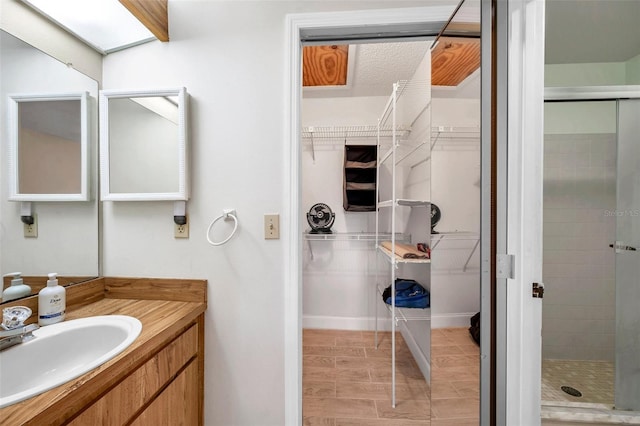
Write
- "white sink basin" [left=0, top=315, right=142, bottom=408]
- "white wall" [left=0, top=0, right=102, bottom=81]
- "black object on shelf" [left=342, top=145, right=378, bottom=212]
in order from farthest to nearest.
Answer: "black object on shelf" [left=342, top=145, right=378, bottom=212] < "white wall" [left=0, top=0, right=102, bottom=81] < "white sink basin" [left=0, top=315, right=142, bottom=408]

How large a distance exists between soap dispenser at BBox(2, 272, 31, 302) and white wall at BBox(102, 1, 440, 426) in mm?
398

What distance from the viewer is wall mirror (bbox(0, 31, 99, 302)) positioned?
2.82 ft

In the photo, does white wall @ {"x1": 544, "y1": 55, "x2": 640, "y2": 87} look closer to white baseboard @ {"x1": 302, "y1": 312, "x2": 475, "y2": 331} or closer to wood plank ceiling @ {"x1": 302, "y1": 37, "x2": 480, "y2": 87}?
wood plank ceiling @ {"x1": 302, "y1": 37, "x2": 480, "y2": 87}

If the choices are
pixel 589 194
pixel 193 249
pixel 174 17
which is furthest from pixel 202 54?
pixel 589 194

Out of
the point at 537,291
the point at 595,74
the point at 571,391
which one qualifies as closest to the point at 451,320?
the point at 537,291

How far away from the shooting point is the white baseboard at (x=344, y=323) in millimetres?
2547

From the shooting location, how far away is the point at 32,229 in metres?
0.96

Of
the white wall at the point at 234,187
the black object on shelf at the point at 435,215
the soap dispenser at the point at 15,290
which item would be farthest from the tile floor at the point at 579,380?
the soap dispenser at the point at 15,290

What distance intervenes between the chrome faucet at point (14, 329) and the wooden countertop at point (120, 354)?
4.2 inches

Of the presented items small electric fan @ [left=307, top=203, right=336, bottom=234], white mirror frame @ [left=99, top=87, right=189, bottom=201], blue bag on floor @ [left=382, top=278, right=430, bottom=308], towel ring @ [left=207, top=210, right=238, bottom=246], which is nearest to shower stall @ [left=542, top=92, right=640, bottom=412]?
blue bag on floor @ [left=382, top=278, right=430, bottom=308]

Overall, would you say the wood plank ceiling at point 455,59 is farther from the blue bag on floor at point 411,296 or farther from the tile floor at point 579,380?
the tile floor at point 579,380

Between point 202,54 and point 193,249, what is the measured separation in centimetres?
94

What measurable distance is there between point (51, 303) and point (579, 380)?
8.33ft

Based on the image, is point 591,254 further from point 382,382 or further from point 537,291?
point 382,382
